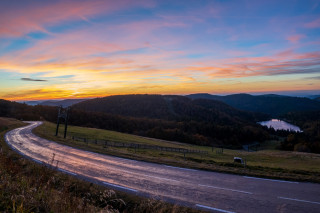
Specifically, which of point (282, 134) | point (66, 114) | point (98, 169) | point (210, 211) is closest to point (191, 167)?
point (98, 169)

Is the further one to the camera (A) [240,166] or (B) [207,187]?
(A) [240,166]

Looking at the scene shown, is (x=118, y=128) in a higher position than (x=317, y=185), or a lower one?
lower

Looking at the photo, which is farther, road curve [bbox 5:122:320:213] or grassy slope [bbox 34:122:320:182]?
grassy slope [bbox 34:122:320:182]

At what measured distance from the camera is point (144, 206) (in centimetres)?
816

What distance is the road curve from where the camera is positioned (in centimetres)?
898

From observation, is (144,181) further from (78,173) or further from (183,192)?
(78,173)

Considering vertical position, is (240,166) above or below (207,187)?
below

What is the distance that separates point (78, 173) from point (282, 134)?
168m

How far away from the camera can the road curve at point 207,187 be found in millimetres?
8984

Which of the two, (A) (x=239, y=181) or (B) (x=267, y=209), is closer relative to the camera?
(B) (x=267, y=209)

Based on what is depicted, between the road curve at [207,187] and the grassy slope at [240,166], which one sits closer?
the road curve at [207,187]

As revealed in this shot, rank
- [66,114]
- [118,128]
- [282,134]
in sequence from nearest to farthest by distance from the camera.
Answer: [66,114], [118,128], [282,134]

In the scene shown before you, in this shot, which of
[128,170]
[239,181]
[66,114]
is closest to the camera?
[239,181]

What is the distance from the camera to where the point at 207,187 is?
11.4m
